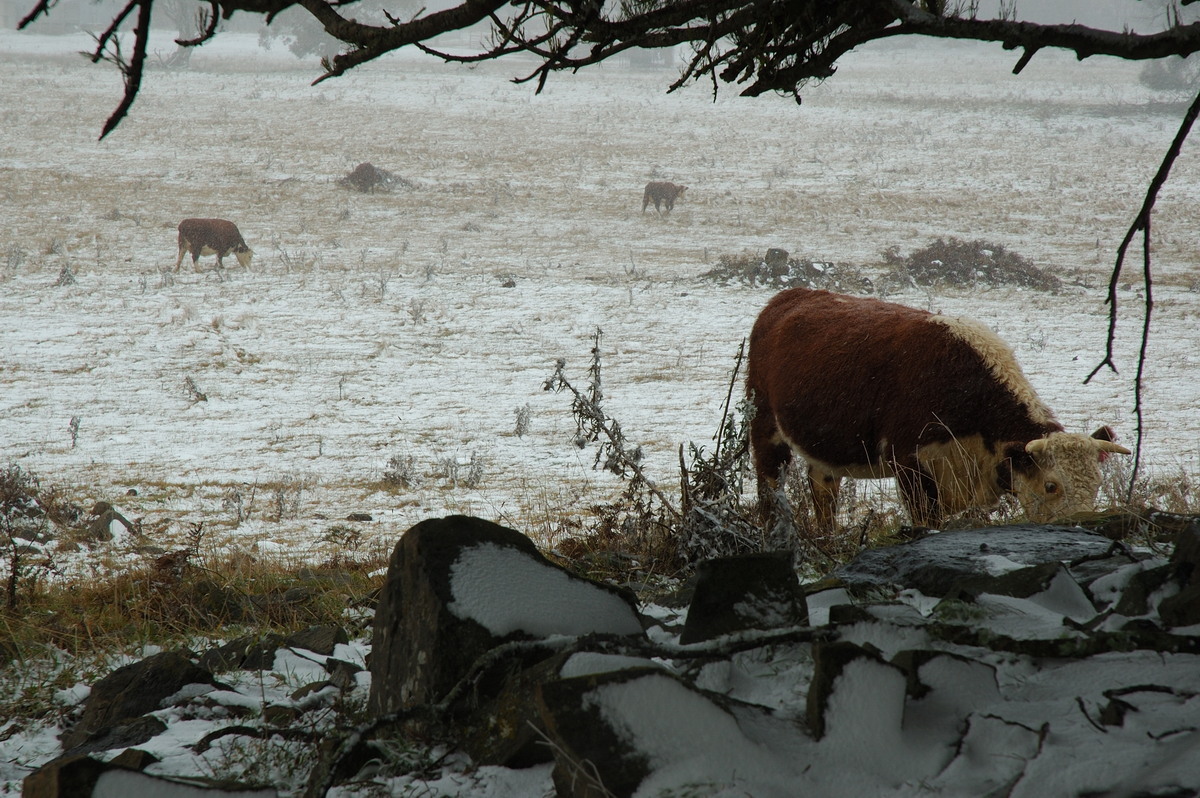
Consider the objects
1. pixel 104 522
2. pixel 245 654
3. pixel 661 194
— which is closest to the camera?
pixel 245 654

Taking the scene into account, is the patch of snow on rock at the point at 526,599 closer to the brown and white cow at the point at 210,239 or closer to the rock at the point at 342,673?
the rock at the point at 342,673

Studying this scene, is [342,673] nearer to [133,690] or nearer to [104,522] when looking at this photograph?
[133,690]

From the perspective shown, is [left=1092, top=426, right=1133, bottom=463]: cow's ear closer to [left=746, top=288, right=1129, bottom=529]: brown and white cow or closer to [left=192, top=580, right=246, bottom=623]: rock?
[left=746, top=288, right=1129, bottom=529]: brown and white cow

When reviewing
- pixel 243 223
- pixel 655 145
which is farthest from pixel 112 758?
pixel 655 145

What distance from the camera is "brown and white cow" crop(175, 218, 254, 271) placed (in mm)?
18672

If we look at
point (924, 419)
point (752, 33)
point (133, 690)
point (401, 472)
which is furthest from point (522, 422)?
point (133, 690)

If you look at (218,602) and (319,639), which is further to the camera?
(218,602)

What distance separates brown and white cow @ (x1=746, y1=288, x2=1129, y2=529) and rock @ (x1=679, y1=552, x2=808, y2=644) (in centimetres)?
234

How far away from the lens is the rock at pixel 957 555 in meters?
2.28

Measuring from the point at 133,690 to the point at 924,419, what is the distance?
13.8 feet

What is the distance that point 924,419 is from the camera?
490 centimetres

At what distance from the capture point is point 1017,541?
8.49ft

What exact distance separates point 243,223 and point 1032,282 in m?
19.9

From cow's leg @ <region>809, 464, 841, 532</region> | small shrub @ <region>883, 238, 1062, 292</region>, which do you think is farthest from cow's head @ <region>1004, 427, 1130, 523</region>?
small shrub @ <region>883, 238, 1062, 292</region>
